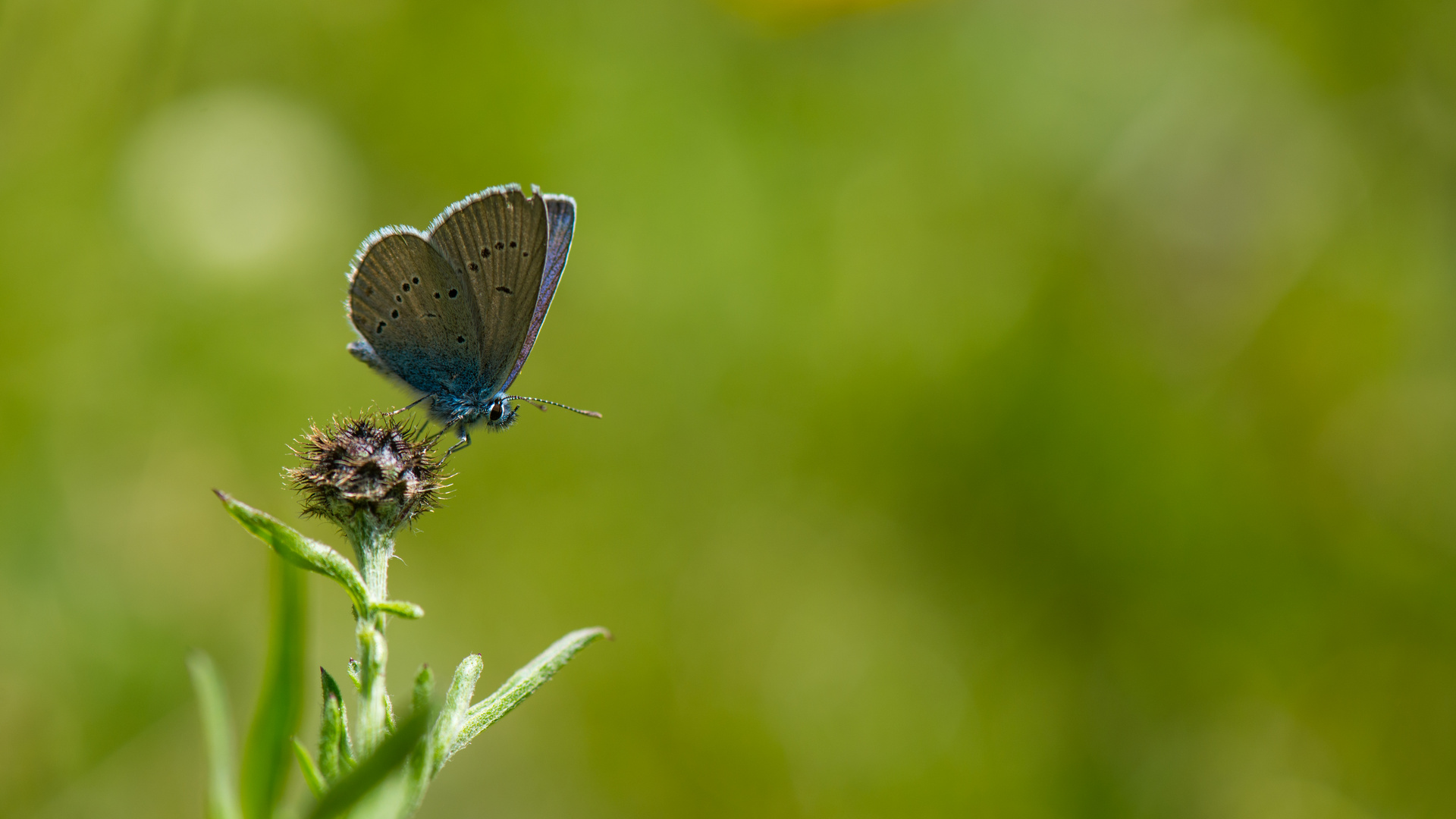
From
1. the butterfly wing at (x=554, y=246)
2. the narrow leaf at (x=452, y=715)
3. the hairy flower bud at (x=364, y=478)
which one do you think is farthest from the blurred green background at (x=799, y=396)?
the narrow leaf at (x=452, y=715)

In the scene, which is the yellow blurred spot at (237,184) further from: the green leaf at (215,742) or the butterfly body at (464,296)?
the green leaf at (215,742)

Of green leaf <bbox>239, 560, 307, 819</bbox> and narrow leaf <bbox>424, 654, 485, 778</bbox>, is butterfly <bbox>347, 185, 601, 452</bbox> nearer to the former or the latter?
narrow leaf <bbox>424, 654, 485, 778</bbox>

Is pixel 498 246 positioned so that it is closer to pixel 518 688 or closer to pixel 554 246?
pixel 554 246

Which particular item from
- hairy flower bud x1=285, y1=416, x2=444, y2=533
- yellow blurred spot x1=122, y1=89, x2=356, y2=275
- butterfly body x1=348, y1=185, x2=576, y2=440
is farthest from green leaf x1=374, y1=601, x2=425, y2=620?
yellow blurred spot x1=122, y1=89, x2=356, y2=275

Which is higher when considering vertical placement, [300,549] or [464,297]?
[464,297]

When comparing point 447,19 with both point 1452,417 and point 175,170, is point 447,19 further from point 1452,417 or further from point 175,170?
point 1452,417

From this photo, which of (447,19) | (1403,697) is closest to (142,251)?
(447,19)

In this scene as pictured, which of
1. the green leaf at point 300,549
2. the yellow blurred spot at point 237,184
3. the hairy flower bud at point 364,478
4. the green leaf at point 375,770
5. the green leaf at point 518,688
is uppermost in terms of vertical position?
the yellow blurred spot at point 237,184

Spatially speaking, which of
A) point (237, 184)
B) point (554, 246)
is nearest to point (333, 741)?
point (554, 246)
